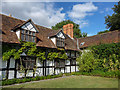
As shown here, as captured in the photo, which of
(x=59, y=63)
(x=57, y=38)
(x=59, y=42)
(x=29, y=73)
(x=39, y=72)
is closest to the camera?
(x=29, y=73)

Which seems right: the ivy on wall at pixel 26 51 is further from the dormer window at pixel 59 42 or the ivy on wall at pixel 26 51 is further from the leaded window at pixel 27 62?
the dormer window at pixel 59 42

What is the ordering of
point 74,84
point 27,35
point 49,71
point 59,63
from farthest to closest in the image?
point 59,63
point 49,71
point 27,35
point 74,84

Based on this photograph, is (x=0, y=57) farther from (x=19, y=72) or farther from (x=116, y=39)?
(x=116, y=39)

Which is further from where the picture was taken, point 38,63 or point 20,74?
A: point 38,63

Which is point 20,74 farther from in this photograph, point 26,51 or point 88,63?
point 88,63

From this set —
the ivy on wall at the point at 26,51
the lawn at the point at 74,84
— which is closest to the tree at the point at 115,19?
the ivy on wall at the point at 26,51

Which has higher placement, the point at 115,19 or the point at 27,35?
the point at 115,19

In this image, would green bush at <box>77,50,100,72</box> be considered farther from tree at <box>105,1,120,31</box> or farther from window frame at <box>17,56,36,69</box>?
tree at <box>105,1,120,31</box>

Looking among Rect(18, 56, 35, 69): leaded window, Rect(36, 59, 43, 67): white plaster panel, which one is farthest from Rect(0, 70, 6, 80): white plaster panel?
Rect(36, 59, 43, 67): white plaster panel

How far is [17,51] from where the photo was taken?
10891 mm

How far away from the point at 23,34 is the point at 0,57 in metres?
3.27

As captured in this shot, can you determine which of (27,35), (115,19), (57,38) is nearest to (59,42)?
(57,38)

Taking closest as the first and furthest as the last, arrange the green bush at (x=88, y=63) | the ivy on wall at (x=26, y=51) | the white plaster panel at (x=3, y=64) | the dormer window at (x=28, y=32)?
the white plaster panel at (x=3, y=64) < the ivy on wall at (x=26, y=51) < the dormer window at (x=28, y=32) < the green bush at (x=88, y=63)

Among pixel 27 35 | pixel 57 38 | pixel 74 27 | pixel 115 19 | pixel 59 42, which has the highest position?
pixel 74 27
